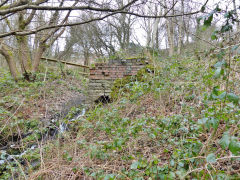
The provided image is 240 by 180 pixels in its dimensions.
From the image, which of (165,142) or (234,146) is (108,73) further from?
(234,146)

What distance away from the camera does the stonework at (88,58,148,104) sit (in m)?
5.20

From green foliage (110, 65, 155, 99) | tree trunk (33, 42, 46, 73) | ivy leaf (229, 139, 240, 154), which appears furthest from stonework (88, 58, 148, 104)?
ivy leaf (229, 139, 240, 154)

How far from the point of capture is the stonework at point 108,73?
17.0 ft

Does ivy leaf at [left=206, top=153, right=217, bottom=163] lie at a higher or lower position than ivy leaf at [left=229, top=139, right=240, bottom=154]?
lower

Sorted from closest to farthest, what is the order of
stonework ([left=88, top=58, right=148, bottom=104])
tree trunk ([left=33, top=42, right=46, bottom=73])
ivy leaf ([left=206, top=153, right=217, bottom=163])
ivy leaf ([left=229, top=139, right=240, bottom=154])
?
1. ivy leaf ([left=229, top=139, right=240, bottom=154])
2. ivy leaf ([left=206, top=153, right=217, bottom=163])
3. stonework ([left=88, top=58, right=148, bottom=104])
4. tree trunk ([left=33, top=42, right=46, bottom=73])

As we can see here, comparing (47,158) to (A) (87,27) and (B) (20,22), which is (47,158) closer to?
(B) (20,22)

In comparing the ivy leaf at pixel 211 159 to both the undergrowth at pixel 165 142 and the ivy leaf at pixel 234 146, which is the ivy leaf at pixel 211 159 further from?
the ivy leaf at pixel 234 146

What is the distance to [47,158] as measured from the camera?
2.77m

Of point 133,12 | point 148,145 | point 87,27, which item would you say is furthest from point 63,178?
point 87,27

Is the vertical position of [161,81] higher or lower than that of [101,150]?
higher

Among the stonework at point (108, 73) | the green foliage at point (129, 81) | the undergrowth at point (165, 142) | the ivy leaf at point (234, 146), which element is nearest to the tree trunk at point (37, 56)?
the stonework at point (108, 73)

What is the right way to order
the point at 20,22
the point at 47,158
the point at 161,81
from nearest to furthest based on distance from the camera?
the point at 47,158, the point at 161,81, the point at 20,22

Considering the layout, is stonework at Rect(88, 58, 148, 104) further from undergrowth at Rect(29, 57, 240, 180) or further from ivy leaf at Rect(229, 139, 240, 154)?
ivy leaf at Rect(229, 139, 240, 154)

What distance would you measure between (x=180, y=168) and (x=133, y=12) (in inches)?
126
